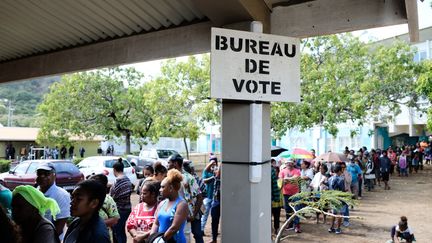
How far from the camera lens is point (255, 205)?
403 cm

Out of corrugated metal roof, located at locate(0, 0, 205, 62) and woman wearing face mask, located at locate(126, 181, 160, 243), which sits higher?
corrugated metal roof, located at locate(0, 0, 205, 62)

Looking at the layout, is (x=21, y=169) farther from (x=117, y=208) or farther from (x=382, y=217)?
(x=382, y=217)

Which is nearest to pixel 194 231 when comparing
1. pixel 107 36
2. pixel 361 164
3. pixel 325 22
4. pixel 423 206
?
pixel 107 36

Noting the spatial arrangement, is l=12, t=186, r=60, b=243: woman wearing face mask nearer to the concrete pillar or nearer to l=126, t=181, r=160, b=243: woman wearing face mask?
l=126, t=181, r=160, b=243: woman wearing face mask

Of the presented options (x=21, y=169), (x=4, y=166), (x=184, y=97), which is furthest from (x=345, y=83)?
(x=4, y=166)

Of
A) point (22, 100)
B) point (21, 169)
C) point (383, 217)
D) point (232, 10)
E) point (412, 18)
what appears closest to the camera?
point (232, 10)

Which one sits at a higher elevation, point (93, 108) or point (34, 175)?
point (93, 108)

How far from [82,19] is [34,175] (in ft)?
32.1

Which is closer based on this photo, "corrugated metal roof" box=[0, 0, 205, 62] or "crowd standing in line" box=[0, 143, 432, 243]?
"crowd standing in line" box=[0, 143, 432, 243]

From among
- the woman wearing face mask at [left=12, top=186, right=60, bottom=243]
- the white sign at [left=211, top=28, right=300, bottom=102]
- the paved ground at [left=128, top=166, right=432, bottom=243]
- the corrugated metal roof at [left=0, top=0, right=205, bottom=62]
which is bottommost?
the paved ground at [left=128, top=166, right=432, bottom=243]

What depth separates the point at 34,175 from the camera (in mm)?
13484

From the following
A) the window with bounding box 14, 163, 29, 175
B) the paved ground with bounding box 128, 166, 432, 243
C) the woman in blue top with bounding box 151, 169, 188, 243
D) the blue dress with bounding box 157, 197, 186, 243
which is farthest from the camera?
the window with bounding box 14, 163, 29, 175

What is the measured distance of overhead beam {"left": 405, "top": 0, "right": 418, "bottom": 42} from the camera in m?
3.81

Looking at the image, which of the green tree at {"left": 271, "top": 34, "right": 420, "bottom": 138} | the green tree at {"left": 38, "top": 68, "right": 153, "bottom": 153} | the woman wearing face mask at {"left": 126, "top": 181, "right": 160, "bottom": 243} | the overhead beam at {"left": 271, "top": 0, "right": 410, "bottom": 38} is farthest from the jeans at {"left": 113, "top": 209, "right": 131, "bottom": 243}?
the green tree at {"left": 38, "top": 68, "right": 153, "bottom": 153}
